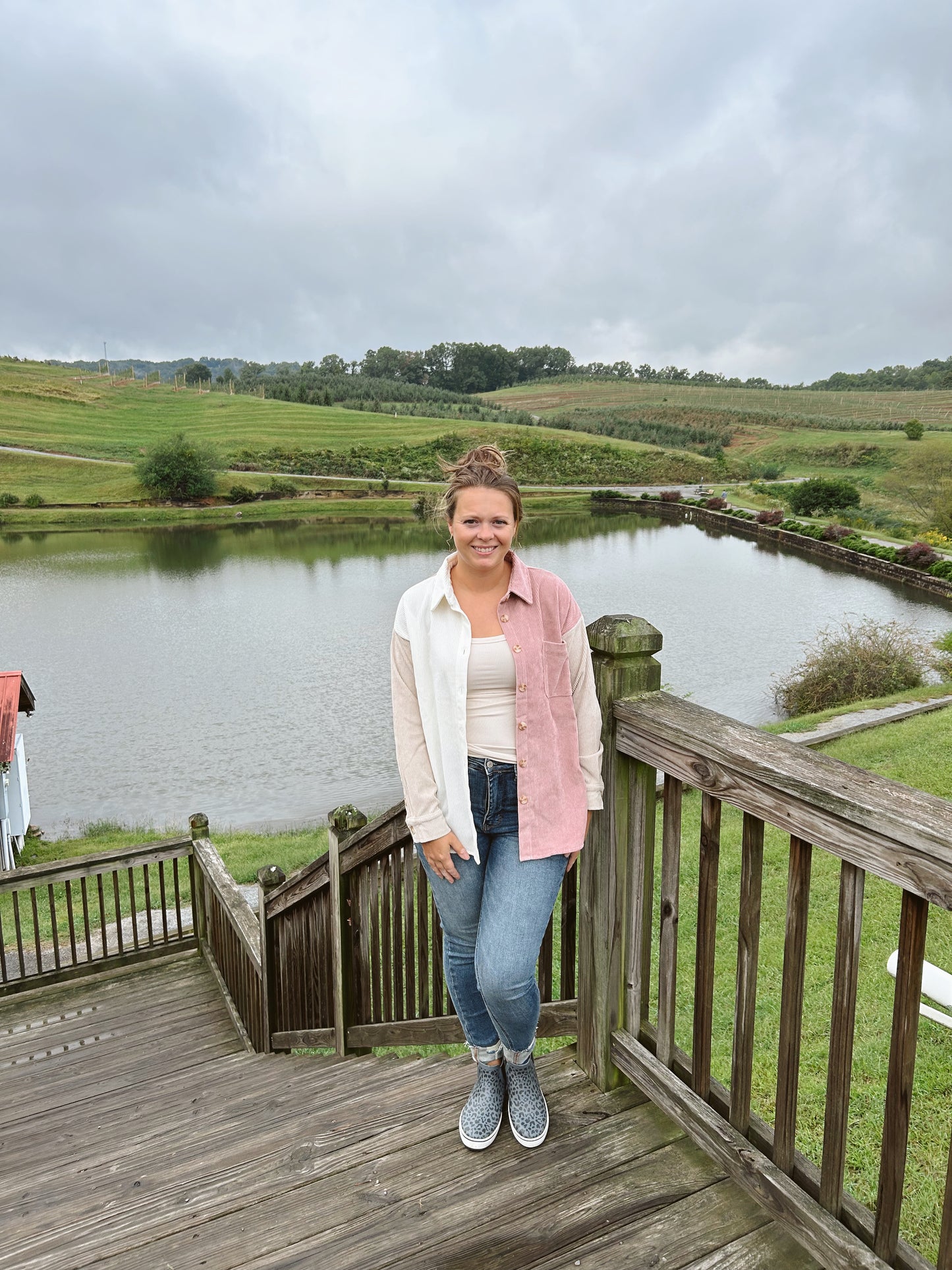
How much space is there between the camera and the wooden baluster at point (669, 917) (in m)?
1.88

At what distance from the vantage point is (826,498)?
148 feet

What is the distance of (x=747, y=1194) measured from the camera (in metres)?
1.82

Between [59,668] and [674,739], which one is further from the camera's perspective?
[59,668]

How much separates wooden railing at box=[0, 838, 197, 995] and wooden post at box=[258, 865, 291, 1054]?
2509 millimetres

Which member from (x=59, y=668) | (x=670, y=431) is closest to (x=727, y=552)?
(x=59, y=668)

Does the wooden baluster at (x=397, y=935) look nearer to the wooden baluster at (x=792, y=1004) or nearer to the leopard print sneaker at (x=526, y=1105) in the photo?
the leopard print sneaker at (x=526, y=1105)

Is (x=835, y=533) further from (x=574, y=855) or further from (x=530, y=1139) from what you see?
(x=530, y=1139)

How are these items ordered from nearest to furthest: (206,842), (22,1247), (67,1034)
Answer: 1. (22,1247)
2. (67,1034)
3. (206,842)

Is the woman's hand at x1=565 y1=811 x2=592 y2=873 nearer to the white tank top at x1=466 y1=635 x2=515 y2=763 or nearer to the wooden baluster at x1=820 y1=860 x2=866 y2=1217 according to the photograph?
the white tank top at x1=466 y1=635 x2=515 y2=763

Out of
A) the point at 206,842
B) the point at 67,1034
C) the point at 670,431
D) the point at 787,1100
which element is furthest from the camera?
the point at 670,431

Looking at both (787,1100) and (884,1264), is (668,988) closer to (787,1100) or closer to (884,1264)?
(787,1100)

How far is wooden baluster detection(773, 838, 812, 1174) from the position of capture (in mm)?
1550

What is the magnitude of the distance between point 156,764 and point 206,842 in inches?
342

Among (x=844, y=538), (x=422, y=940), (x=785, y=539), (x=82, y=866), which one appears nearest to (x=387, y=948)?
(x=422, y=940)
